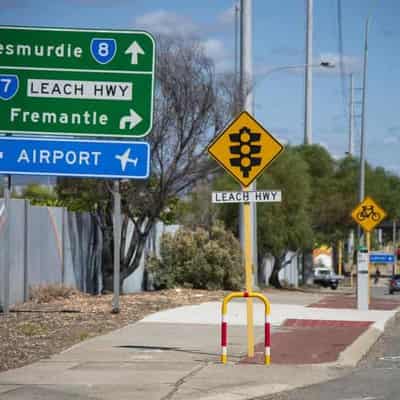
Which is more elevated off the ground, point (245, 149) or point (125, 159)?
point (125, 159)

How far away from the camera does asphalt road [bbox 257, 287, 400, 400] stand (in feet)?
37.3

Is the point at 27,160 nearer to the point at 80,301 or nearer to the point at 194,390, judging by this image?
the point at 80,301

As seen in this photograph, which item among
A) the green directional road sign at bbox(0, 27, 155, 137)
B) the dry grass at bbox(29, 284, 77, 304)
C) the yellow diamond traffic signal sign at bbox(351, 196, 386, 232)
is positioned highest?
the green directional road sign at bbox(0, 27, 155, 137)

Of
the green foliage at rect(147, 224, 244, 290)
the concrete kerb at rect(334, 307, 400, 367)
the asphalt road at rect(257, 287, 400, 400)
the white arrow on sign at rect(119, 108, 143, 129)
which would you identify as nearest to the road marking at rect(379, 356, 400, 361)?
the asphalt road at rect(257, 287, 400, 400)

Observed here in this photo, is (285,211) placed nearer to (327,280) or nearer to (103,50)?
(103,50)

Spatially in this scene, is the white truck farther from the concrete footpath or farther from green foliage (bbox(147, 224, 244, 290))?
the concrete footpath

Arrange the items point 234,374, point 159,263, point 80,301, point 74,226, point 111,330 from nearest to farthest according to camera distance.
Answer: point 234,374
point 111,330
point 80,301
point 74,226
point 159,263

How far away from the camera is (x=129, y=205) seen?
26.9 m

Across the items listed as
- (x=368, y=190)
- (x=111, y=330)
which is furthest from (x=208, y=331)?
(x=368, y=190)

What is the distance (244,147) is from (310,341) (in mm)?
4225

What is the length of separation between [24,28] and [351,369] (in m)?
9.19

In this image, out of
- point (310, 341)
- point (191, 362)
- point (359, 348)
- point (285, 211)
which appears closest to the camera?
point (191, 362)

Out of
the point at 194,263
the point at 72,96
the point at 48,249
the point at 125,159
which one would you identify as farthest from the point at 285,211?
the point at 72,96

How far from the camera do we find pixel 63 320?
63.0 feet
